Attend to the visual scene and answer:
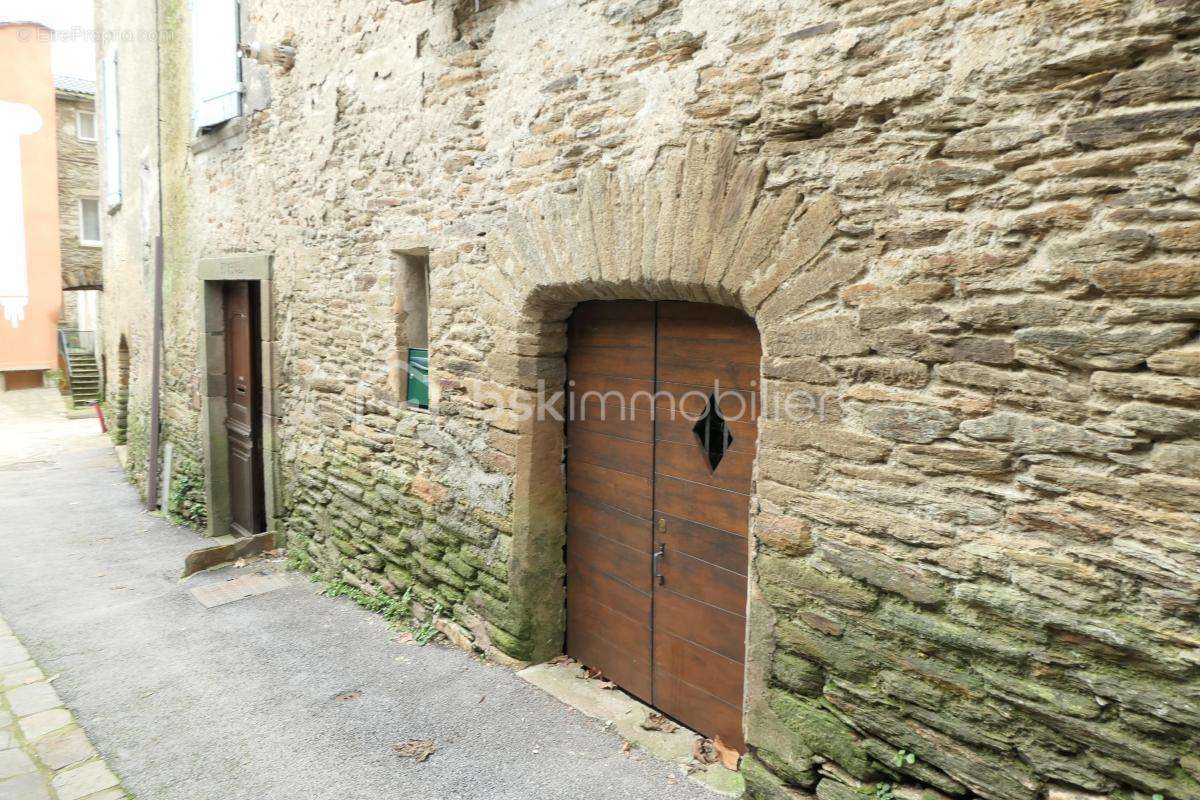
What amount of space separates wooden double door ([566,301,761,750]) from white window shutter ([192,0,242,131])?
4.48 m

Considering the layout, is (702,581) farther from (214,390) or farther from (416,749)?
(214,390)

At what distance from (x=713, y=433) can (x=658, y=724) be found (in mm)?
1373

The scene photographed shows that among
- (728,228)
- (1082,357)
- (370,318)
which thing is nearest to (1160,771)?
(1082,357)

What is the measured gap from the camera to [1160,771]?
1879mm

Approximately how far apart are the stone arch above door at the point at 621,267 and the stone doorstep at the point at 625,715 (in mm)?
165

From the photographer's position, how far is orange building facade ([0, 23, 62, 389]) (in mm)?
14133

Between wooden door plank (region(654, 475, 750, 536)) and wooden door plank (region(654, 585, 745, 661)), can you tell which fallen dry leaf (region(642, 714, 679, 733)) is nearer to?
wooden door plank (region(654, 585, 745, 661))

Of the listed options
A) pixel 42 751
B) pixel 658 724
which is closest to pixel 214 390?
pixel 42 751

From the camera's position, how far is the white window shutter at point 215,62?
20.4 feet

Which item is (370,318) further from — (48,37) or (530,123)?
(48,37)

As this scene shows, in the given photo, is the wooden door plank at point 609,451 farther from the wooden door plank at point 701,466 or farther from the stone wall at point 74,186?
the stone wall at point 74,186

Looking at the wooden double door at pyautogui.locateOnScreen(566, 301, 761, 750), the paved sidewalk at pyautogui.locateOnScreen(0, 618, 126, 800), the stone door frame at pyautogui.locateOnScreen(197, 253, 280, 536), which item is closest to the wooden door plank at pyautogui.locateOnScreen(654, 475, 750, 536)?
the wooden double door at pyautogui.locateOnScreen(566, 301, 761, 750)

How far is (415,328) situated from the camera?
15.5ft

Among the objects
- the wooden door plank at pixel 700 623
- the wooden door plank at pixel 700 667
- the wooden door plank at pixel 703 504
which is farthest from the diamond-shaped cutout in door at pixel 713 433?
the wooden door plank at pixel 700 667
